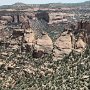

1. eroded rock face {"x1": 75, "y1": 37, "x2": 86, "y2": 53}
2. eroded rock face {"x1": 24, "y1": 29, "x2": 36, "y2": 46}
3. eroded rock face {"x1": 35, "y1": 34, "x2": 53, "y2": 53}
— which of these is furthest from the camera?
eroded rock face {"x1": 24, "y1": 29, "x2": 36, "y2": 46}

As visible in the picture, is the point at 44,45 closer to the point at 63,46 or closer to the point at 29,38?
the point at 63,46

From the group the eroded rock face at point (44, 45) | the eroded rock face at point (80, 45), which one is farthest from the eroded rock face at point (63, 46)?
the eroded rock face at point (44, 45)

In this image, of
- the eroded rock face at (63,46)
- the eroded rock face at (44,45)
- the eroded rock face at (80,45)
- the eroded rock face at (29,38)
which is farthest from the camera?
the eroded rock face at (29,38)

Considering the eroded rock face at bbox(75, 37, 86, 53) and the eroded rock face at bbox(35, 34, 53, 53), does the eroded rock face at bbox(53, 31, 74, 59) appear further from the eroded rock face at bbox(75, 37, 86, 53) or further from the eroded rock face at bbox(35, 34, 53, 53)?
the eroded rock face at bbox(35, 34, 53, 53)

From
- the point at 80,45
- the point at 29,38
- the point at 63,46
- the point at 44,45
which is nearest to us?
the point at 80,45

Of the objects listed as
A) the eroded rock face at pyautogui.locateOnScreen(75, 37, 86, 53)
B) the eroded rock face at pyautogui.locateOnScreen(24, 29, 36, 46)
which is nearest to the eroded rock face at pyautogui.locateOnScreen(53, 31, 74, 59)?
the eroded rock face at pyautogui.locateOnScreen(75, 37, 86, 53)

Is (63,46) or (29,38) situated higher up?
(63,46)

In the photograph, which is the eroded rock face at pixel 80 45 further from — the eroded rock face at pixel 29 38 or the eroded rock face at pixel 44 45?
the eroded rock face at pixel 29 38

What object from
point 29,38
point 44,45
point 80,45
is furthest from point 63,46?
point 29,38
